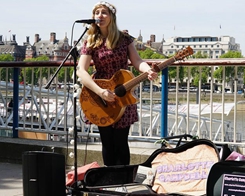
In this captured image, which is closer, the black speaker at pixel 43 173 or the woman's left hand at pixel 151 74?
the black speaker at pixel 43 173

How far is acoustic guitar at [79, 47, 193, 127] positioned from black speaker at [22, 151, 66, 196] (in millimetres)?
589

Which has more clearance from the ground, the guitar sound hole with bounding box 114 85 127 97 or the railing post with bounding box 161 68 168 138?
the guitar sound hole with bounding box 114 85 127 97

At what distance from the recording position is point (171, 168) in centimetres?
489

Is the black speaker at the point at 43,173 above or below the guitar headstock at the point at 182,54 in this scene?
below

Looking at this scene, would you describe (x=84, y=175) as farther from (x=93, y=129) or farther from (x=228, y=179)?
(x=93, y=129)

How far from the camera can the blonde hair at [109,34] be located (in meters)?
5.18

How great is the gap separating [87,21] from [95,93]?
0.64 meters

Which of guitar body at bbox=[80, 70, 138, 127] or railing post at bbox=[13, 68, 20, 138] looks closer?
guitar body at bbox=[80, 70, 138, 127]

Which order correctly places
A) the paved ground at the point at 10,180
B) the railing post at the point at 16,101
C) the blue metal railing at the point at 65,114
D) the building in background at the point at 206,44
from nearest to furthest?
the paved ground at the point at 10,180 < the blue metal railing at the point at 65,114 < the railing post at the point at 16,101 < the building in background at the point at 206,44

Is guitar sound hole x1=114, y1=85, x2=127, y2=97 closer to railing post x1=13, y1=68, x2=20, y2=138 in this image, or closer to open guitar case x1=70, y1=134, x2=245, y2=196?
open guitar case x1=70, y1=134, x2=245, y2=196

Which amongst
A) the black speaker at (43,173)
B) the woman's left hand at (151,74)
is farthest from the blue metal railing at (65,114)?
the woman's left hand at (151,74)

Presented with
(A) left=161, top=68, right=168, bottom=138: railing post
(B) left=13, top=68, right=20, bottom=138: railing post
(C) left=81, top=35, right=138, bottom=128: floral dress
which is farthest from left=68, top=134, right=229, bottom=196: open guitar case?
(B) left=13, top=68, right=20, bottom=138: railing post

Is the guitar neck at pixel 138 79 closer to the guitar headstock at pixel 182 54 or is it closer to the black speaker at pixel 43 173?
the guitar headstock at pixel 182 54

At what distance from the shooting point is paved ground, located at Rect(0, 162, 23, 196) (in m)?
5.84
